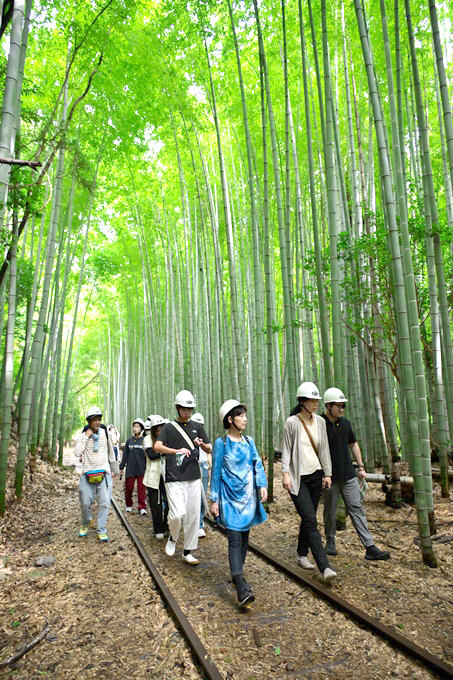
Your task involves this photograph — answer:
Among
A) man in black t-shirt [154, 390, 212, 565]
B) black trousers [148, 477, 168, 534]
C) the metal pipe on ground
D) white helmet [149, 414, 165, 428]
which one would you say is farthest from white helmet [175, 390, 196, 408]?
the metal pipe on ground

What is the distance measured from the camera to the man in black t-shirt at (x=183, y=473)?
3346 millimetres

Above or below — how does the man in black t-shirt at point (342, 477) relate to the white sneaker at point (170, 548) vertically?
above

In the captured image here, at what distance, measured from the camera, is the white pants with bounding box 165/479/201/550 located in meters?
3.34

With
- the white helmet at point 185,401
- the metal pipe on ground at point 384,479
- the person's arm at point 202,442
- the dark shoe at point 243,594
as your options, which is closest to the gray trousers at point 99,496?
the person's arm at point 202,442

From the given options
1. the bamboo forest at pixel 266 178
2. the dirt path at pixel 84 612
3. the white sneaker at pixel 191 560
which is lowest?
the dirt path at pixel 84 612

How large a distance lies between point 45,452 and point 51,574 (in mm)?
7196

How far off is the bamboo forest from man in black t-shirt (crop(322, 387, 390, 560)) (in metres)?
0.40

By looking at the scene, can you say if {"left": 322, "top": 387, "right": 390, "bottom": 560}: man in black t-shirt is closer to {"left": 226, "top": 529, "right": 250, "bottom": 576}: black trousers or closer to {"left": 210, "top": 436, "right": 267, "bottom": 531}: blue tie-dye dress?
{"left": 210, "top": 436, "right": 267, "bottom": 531}: blue tie-dye dress

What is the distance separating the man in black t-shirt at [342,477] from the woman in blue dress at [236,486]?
0.73 m

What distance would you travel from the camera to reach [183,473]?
3385 mm

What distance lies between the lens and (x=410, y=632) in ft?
7.20

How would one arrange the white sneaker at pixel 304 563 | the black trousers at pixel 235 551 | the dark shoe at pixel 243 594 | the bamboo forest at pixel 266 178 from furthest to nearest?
the bamboo forest at pixel 266 178, the white sneaker at pixel 304 563, the black trousers at pixel 235 551, the dark shoe at pixel 243 594

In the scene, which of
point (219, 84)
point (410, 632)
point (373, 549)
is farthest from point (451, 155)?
point (219, 84)

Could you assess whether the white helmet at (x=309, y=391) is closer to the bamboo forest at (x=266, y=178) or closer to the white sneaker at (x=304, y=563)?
the bamboo forest at (x=266, y=178)
